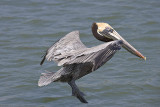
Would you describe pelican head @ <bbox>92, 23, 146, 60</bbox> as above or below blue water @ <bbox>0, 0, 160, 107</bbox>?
above

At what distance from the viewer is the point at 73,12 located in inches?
480

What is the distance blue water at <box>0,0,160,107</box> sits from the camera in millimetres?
8070

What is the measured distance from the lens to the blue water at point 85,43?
8070 millimetres

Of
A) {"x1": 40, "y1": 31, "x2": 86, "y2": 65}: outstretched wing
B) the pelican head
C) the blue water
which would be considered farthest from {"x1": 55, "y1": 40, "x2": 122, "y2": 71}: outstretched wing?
the blue water

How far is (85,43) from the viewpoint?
1031cm

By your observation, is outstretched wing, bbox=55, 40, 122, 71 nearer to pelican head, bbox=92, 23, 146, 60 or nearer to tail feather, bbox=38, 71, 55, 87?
tail feather, bbox=38, 71, 55, 87

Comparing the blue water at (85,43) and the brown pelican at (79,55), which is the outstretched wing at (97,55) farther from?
the blue water at (85,43)

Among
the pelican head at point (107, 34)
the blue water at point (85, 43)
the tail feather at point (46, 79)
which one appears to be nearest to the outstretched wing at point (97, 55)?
the tail feather at point (46, 79)

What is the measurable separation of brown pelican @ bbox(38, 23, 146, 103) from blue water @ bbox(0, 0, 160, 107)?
24.8 inches

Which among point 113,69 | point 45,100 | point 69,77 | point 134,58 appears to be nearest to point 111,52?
point 69,77

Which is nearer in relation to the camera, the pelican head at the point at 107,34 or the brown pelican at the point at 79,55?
the brown pelican at the point at 79,55

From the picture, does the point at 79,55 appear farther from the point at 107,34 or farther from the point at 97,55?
the point at 107,34

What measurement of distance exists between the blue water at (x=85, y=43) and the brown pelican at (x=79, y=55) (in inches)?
24.8

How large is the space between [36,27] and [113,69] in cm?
312
